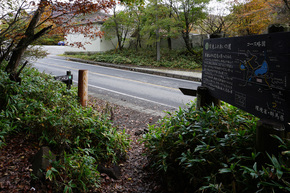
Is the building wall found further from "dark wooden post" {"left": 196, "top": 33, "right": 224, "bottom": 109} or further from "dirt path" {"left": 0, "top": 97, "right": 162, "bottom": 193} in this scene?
"dark wooden post" {"left": 196, "top": 33, "right": 224, "bottom": 109}

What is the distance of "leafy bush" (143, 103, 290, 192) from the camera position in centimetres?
239

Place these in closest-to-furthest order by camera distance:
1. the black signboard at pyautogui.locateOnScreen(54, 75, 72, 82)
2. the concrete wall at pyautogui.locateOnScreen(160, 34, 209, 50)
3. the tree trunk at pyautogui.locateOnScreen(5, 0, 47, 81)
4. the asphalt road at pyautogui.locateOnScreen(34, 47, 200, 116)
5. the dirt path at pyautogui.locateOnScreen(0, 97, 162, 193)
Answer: the dirt path at pyautogui.locateOnScreen(0, 97, 162, 193) < the tree trunk at pyautogui.locateOnScreen(5, 0, 47, 81) < the black signboard at pyautogui.locateOnScreen(54, 75, 72, 82) < the asphalt road at pyautogui.locateOnScreen(34, 47, 200, 116) < the concrete wall at pyautogui.locateOnScreen(160, 34, 209, 50)

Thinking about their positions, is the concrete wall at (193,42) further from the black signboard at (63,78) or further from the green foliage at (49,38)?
the black signboard at (63,78)

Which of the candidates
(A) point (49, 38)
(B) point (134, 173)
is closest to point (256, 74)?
(B) point (134, 173)

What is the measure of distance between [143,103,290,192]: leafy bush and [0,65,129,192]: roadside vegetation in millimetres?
886

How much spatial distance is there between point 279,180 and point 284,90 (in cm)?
90

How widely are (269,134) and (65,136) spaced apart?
307cm

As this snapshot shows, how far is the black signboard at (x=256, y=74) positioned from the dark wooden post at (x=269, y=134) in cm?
9

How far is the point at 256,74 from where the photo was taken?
2779mm

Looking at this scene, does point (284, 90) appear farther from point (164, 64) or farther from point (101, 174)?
point (164, 64)

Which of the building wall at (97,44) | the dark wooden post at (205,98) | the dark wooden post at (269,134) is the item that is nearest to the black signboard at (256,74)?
the dark wooden post at (269,134)

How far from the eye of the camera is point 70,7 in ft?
18.4

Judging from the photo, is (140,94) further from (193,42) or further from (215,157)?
(193,42)

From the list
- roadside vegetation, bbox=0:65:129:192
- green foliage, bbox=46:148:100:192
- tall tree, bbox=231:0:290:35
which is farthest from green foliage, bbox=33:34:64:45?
tall tree, bbox=231:0:290:35
